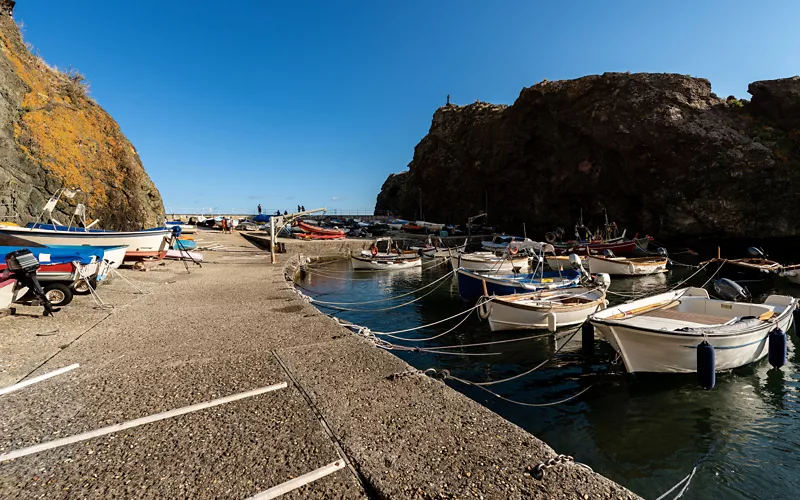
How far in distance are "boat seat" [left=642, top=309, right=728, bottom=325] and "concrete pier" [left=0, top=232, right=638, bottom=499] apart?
7.82 meters

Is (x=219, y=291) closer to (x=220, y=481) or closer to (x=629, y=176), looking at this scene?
(x=220, y=481)

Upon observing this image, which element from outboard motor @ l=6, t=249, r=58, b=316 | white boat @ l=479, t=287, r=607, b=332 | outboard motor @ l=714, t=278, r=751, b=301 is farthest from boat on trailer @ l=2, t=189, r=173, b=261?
outboard motor @ l=714, t=278, r=751, b=301

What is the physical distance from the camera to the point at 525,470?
3.34 m

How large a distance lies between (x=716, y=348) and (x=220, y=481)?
9.32m

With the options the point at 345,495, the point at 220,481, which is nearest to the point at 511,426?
the point at 345,495

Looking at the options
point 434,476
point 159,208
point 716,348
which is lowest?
point 716,348

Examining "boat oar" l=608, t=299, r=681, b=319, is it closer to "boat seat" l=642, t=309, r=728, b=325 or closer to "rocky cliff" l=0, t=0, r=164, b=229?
"boat seat" l=642, t=309, r=728, b=325

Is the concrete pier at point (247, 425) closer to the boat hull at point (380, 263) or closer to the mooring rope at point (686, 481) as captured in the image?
the mooring rope at point (686, 481)

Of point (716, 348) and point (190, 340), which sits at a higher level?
point (190, 340)

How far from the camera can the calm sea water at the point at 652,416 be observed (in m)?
5.13

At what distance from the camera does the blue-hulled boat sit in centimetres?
1440

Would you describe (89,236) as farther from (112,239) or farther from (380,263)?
(380,263)

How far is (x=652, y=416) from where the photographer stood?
6773 mm

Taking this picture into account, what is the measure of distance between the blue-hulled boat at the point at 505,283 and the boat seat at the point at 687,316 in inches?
171
